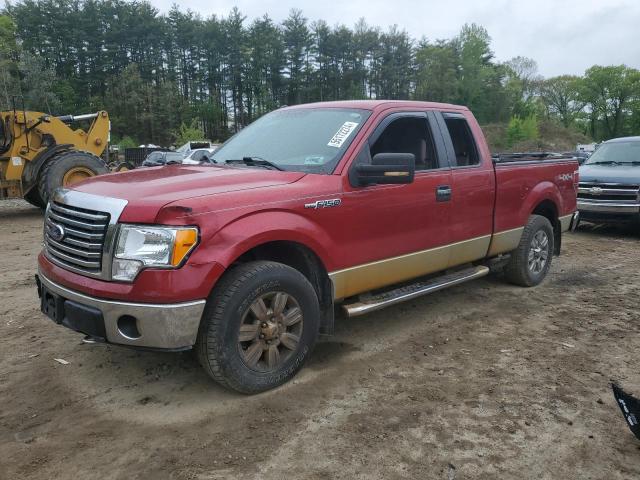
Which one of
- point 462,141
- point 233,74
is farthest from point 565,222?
point 233,74

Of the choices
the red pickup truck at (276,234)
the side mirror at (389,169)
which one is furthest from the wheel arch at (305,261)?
the side mirror at (389,169)

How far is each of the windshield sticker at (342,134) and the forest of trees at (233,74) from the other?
2010 inches

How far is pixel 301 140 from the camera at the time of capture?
14.3ft

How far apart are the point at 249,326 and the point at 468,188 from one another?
262cm

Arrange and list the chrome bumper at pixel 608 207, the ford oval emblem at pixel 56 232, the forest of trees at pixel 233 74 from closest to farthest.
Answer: the ford oval emblem at pixel 56 232 → the chrome bumper at pixel 608 207 → the forest of trees at pixel 233 74

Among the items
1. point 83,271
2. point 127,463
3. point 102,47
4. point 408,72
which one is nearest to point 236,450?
point 127,463

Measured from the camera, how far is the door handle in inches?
185

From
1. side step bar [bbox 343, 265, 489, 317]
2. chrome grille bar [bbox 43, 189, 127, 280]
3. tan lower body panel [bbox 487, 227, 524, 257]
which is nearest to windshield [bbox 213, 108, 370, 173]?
side step bar [bbox 343, 265, 489, 317]

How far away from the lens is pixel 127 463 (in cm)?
288

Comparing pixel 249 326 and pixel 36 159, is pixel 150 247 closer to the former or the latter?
pixel 249 326

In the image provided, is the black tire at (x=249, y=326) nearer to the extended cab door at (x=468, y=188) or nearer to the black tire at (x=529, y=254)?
the extended cab door at (x=468, y=188)

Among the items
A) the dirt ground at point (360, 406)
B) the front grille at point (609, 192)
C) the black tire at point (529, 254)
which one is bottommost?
the dirt ground at point (360, 406)

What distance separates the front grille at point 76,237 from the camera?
321cm

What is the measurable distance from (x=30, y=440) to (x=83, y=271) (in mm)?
995
